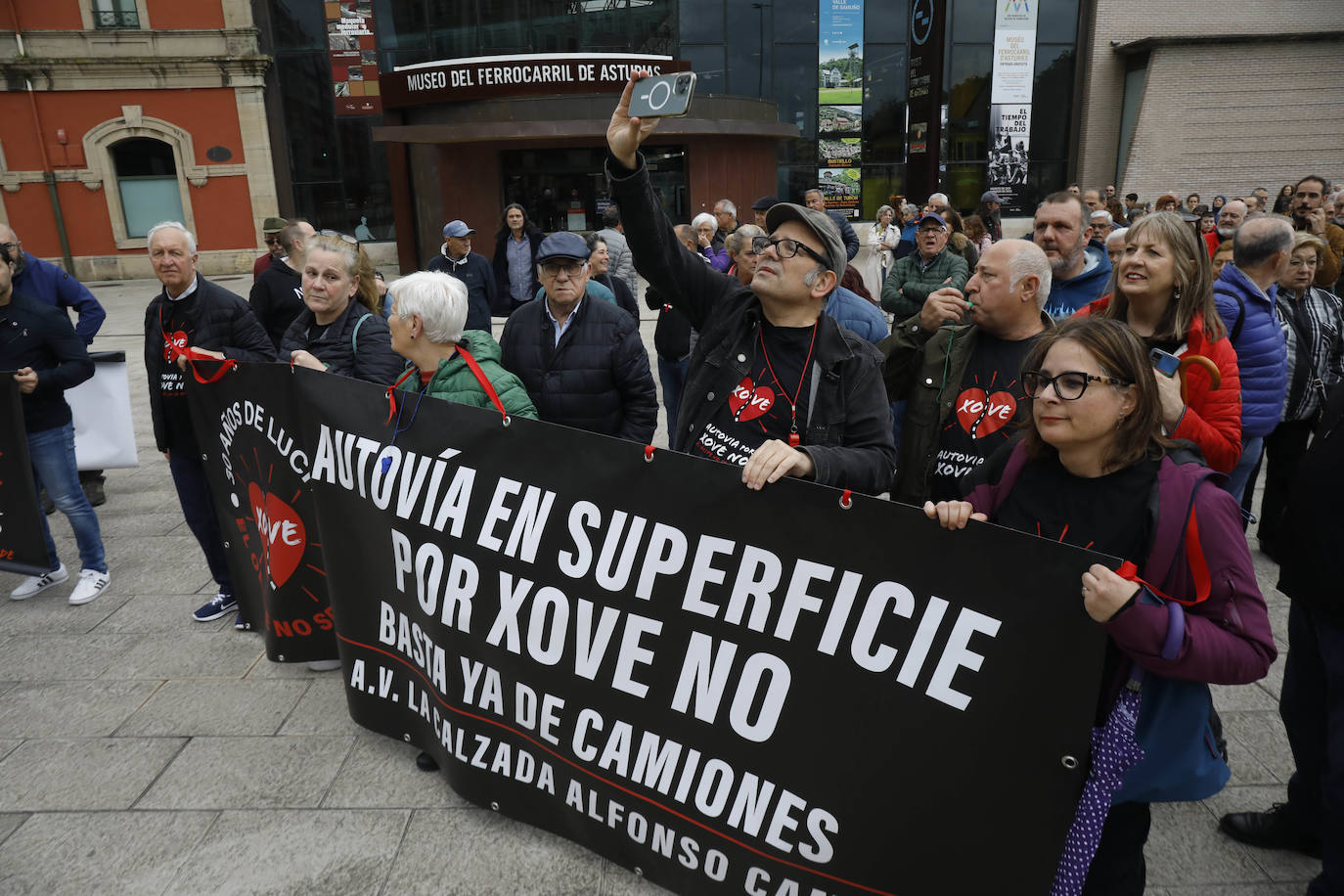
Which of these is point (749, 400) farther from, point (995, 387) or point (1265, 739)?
point (1265, 739)

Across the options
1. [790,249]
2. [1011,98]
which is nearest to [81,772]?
[790,249]

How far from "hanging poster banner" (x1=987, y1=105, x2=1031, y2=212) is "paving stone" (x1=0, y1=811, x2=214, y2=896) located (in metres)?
24.8

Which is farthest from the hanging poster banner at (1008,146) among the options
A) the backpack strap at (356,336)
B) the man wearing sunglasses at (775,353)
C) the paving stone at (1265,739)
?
the man wearing sunglasses at (775,353)

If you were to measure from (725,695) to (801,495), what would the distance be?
0.58m

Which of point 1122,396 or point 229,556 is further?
point 229,556

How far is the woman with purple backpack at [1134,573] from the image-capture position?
1804mm

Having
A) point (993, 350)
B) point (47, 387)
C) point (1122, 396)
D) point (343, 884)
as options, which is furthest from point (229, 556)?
point (1122, 396)

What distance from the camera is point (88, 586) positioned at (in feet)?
15.9

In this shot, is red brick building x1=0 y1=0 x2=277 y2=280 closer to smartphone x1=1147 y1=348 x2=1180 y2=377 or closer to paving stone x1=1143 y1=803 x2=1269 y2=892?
smartphone x1=1147 y1=348 x2=1180 y2=377

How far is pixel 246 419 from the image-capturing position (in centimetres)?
363

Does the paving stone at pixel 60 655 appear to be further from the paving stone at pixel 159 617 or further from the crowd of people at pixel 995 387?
the crowd of people at pixel 995 387

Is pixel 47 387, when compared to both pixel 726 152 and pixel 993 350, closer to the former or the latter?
pixel 993 350

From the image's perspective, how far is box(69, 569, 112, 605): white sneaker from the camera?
479 centimetres

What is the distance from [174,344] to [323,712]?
1959 millimetres
